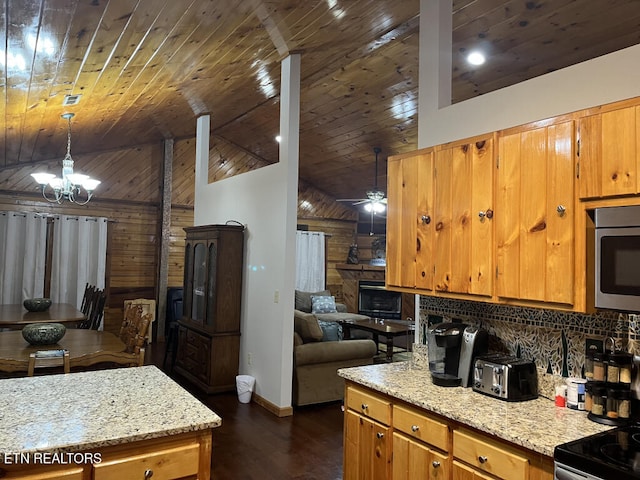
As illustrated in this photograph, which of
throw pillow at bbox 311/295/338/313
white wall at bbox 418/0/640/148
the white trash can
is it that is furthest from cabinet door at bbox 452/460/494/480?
throw pillow at bbox 311/295/338/313

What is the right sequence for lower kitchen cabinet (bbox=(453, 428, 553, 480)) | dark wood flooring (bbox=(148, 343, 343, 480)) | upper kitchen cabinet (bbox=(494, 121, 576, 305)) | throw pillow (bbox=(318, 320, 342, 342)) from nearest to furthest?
lower kitchen cabinet (bbox=(453, 428, 553, 480)), upper kitchen cabinet (bbox=(494, 121, 576, 305)), dark wood flooring (bbox=(148, 343, 343, 480)), throw pillow (bbox=(318, 320, 342, 342))

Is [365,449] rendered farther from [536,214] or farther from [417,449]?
[536,214]

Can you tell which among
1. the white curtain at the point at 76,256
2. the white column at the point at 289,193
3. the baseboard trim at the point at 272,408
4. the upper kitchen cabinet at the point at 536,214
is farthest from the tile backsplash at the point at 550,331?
the white curtain at the point at 76,256

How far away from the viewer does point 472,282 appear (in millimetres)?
2385

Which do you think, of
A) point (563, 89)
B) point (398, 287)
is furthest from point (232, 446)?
point (563, 89)

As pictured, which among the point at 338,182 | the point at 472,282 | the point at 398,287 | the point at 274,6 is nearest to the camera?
the point at 472,282

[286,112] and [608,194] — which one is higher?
[286,112]

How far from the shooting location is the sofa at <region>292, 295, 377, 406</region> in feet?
15.1

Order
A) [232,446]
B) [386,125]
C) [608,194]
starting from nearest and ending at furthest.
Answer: [608,194]
[232,446]
[386,125]

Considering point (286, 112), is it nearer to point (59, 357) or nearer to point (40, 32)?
point (40, 32)

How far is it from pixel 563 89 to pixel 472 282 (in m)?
1.01

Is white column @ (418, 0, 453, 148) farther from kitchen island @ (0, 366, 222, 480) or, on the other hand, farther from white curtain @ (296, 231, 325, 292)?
white curtain @ (296, 231, 325, 292)

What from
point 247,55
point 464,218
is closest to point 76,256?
point 247,55

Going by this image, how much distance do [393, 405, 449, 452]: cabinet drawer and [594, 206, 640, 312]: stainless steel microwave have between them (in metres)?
0.85
